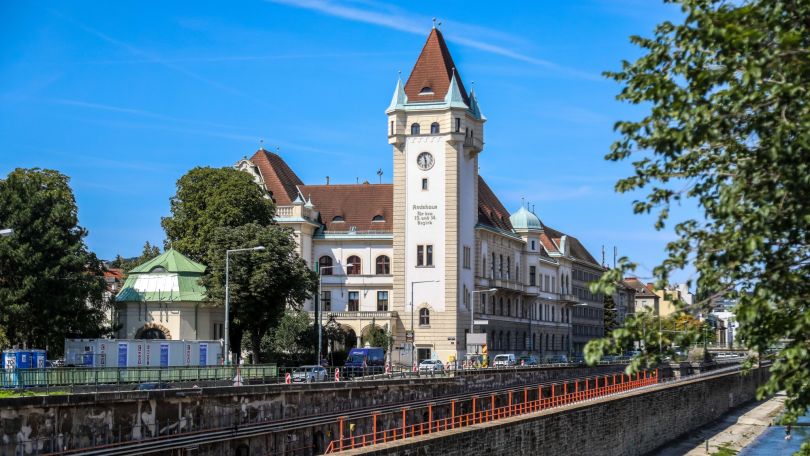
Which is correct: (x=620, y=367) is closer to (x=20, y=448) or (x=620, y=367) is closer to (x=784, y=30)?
(x=20, y=448)

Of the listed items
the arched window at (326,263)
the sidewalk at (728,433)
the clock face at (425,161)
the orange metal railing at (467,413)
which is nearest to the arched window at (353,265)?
the arched window at (326,263)

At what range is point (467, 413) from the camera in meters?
44.5

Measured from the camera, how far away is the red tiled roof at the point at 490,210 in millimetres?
115037

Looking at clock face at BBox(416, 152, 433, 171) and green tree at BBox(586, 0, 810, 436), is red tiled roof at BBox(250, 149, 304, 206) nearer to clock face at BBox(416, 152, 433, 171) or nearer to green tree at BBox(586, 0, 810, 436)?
clock face at BBox(416, 152, 433, 171)

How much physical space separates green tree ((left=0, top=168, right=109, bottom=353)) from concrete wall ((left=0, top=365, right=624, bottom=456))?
950 inches

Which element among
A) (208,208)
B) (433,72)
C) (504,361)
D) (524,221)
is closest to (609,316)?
(524,221)

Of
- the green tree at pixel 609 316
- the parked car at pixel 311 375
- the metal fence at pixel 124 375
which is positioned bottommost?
the parked car at pixel 311 375

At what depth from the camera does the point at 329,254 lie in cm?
11169

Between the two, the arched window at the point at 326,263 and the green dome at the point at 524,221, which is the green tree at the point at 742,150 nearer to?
the arched window at the point at 326,263

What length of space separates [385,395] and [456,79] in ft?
200

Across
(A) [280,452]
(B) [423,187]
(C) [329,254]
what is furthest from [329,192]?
(A) [280,452]

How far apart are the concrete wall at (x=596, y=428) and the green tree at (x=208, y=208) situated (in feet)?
117

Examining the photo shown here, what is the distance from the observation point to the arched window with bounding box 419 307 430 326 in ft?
338

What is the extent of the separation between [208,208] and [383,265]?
25.9m
